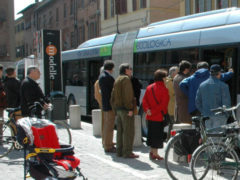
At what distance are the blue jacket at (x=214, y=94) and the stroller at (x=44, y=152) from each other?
2320 mm

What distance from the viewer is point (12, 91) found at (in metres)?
8.54

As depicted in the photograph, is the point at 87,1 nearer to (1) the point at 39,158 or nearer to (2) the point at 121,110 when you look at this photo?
(2) the point at 121,110

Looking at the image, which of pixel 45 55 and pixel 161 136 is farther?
pixel 45 55

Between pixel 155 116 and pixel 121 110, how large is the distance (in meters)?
0.70

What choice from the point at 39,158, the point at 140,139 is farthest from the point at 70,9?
the point at 39,158

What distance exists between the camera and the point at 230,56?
7742 mm

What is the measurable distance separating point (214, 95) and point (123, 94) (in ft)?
5.99

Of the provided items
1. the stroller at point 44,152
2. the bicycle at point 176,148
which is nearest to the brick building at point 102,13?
the bicycle at point 176,148

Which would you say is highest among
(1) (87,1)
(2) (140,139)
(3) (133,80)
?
(1) (87,1)

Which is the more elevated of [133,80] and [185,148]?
[133,80]

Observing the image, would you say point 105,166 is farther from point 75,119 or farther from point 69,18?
point 69,18

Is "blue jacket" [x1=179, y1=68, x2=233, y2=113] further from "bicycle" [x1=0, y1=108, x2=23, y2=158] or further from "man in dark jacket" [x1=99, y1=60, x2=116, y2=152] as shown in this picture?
"bicycle" [x1=0, y1=108, x2=23, y2=158]

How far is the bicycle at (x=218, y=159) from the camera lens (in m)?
5.10

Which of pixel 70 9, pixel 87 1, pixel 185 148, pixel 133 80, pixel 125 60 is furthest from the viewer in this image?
pixel 70 9
